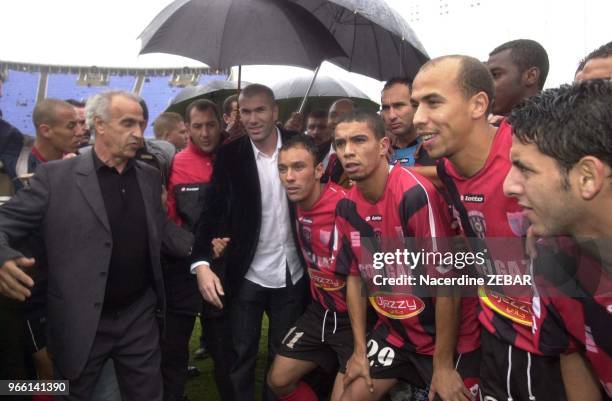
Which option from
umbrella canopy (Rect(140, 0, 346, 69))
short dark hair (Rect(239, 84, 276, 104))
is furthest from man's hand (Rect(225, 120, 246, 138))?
umbrella canopy (Rect(140, 0, 346, 69))

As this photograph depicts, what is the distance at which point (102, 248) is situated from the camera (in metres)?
2.80

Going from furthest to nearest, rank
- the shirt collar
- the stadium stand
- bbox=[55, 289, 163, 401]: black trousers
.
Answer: the stadium stand, the shirt collar, bbox=[55, 289, 163, 401]: black trousers

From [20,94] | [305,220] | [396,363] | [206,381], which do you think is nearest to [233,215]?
[305,220]

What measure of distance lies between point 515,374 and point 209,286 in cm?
178

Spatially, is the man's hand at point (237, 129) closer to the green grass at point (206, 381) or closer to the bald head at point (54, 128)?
the bald head at point (54, 128)

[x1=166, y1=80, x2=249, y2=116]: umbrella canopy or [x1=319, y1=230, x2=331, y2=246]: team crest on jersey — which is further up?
[x1=166, y1=80, x2=249, y2=116]: umbrella canopy

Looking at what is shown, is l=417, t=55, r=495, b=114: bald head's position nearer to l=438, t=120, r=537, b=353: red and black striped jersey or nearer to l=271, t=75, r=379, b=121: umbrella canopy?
l=438, t=120, r=537, b=353: red and black striped jersey

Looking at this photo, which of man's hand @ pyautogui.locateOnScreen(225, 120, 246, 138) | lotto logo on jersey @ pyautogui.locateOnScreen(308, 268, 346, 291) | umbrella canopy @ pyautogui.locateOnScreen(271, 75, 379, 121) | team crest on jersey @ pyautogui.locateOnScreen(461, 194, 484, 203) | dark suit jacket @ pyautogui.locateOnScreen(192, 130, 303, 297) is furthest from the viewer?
umbrella canopy @ pyautogui.locateOnScreen(271, 75, 379, 121)

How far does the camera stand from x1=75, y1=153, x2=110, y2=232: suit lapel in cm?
281

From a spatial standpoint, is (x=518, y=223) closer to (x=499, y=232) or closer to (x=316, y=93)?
(x=499, y=232)

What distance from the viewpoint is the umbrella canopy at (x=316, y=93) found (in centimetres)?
642

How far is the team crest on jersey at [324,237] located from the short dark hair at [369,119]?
695 mm

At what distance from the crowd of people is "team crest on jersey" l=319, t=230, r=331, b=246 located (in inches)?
0.9

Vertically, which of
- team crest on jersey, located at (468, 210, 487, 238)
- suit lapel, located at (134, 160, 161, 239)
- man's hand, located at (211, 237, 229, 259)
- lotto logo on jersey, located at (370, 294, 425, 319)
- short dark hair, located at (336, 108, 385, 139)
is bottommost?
lotto logo on jersey, located at (370, 294, 425, 319)
